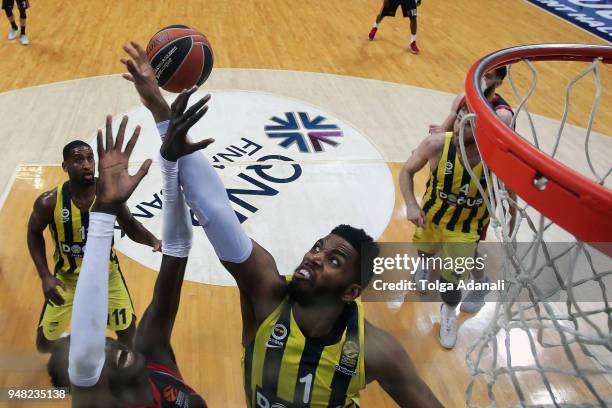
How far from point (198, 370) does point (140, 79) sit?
83.5 inches

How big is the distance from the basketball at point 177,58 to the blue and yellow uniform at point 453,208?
1.62m

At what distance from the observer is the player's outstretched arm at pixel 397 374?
2100 mm

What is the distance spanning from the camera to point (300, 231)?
4.61 metres

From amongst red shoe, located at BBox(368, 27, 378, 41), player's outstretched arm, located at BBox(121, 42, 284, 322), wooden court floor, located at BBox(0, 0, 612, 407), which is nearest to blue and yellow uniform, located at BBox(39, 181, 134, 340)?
wooden court floor, located at BBox(0, 0, 612, 407)

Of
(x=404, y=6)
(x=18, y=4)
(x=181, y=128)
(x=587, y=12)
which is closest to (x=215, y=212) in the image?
(x=181, y=128)

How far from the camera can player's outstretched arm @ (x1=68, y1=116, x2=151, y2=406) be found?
1645mm

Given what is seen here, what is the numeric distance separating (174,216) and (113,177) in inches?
12.9

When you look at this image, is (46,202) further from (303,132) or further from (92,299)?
(303,132)

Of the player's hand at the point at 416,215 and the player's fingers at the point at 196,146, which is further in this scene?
the player's hand at the point at 416,215

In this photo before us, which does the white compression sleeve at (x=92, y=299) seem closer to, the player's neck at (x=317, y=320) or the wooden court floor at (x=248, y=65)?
the player's neck at (x=317, y=320)

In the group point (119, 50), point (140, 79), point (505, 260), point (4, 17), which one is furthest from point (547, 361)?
point (4, 17)

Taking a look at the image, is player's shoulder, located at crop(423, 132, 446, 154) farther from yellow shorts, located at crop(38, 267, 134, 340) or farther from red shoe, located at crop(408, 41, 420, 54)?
red shoe, located at crop(408, 41, 420, 54)

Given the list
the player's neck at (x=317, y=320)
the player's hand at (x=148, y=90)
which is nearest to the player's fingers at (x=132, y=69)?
the player's hand at (x=148, y=90)

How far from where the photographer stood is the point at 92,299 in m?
1.64
